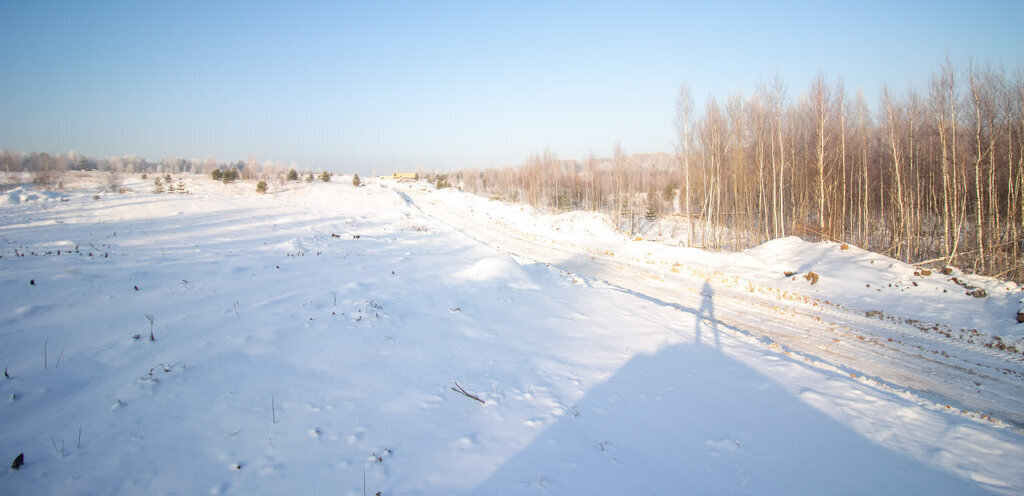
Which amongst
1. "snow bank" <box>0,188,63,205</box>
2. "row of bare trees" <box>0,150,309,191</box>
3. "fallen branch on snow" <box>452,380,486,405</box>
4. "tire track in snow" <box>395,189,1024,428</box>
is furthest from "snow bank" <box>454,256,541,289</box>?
"row of bare trees" <box>0,150,309,191</box>

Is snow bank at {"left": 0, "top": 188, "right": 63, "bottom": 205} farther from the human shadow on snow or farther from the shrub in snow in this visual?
the human shadow on snow

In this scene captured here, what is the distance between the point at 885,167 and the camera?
Result: 24.3 metres

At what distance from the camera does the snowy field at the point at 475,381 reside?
3811mm

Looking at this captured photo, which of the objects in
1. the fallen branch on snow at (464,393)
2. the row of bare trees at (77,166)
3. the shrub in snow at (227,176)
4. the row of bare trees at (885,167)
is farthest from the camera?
the shrub in snow at (227,176)

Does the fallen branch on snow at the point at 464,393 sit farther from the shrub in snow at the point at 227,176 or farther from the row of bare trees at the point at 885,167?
the shrub in snow at the point at 227,176

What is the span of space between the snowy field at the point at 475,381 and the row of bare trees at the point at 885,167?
8.77m

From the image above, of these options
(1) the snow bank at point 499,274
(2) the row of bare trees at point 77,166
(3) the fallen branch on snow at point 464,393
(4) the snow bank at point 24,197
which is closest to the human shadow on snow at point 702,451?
(3) the fallen branch on snow at point 464,393

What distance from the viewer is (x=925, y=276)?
41.5ft

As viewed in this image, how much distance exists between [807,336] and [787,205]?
2580cm

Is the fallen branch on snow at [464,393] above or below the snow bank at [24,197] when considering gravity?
below

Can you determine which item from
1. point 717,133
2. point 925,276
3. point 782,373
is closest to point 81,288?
point 782,373

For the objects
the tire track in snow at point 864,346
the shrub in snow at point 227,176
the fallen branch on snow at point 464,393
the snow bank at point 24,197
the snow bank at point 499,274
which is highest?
the shrub in snow at point 227,176

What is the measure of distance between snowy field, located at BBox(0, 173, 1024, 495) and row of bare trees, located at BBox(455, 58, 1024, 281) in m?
8.77

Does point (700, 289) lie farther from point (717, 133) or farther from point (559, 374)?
point (717, 133)
